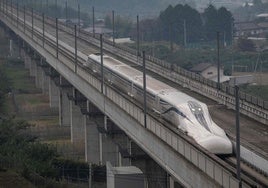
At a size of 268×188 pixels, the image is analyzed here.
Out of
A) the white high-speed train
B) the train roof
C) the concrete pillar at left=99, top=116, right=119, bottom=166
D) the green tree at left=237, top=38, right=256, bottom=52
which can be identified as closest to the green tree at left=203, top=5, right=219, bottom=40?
the green tree at left=237, top=38, right=256, bottom=52

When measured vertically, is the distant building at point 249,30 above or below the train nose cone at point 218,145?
below

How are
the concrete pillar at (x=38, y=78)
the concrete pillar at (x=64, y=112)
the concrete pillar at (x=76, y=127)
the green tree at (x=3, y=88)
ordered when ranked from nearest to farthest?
the concrete pillar at (x=76, y=127), the concrete pillar at (x=64, y=112), the green tree at (x=3, y=88), the concrete pillar at (x=38, y=78)

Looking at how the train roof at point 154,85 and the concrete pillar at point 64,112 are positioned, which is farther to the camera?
the concrete pillar at point 64,112

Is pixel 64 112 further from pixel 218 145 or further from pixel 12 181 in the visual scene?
pixel 218 145

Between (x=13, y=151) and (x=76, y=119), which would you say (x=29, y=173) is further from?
(x=76, y=119)

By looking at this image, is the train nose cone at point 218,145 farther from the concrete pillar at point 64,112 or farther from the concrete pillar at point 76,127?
the concrete pillar at point 64,112

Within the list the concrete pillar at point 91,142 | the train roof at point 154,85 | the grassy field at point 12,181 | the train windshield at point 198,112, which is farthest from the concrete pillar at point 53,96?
the train windshield at point 198,112

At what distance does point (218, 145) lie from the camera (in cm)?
2028

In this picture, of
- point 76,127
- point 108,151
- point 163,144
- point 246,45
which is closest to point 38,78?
point 76,127

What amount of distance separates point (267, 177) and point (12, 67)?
68.5m

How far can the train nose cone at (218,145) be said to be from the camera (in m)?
20.2

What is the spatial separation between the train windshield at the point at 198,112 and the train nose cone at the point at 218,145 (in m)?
Answer: 2.03

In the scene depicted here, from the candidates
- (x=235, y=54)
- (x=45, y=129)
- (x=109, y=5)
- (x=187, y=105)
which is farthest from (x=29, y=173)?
(x=109, y=5)

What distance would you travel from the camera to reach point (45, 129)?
169 feet
